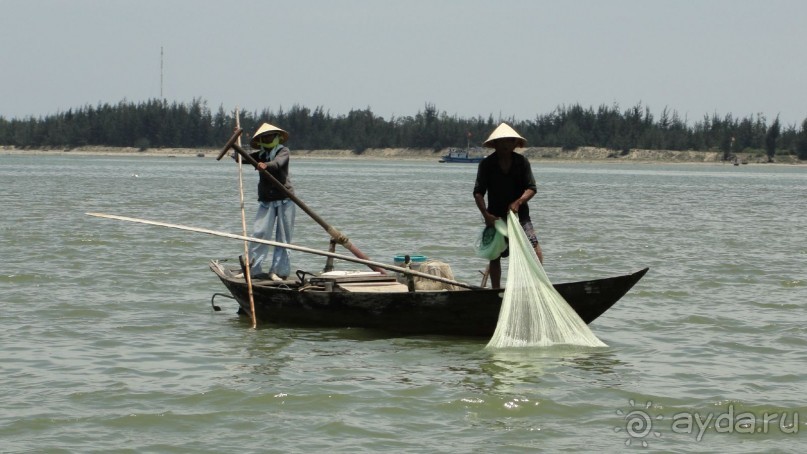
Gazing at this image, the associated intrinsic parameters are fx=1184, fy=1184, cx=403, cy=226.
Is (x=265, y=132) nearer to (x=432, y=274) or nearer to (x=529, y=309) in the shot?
(x=432, y=274)

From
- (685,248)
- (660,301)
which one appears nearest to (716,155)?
(685,248)

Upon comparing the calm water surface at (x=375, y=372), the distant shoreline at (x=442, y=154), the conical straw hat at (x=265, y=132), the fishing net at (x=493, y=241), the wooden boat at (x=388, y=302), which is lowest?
the distant shoreline at (x=442, y=154)

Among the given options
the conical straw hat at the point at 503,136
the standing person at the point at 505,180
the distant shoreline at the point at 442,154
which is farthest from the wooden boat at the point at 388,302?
the distant shoreline at the point at 442,154

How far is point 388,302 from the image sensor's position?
9531mm

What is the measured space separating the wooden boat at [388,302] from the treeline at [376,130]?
99.1 m

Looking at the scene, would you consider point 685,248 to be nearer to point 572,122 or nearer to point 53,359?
point 53,359

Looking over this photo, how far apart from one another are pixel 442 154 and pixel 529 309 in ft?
370

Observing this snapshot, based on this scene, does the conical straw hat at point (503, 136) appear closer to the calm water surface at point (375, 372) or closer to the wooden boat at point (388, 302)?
the wooden boat at point (388, 302)

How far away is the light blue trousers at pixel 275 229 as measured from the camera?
413 inches

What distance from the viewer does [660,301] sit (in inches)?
484

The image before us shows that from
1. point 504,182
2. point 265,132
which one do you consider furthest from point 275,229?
point 504,182

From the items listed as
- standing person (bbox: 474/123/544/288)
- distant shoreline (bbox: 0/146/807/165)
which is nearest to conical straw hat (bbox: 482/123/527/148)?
standing person (bbox: 474/123/544/288)

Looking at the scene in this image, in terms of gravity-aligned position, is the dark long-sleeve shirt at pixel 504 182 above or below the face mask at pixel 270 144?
below

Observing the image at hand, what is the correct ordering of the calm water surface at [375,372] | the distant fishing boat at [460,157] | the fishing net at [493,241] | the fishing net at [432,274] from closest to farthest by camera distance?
the calm water surface at [375,372], the fishing net at [493,241], the fishing net at [432,274], the distant fishing boat at [460,157]
